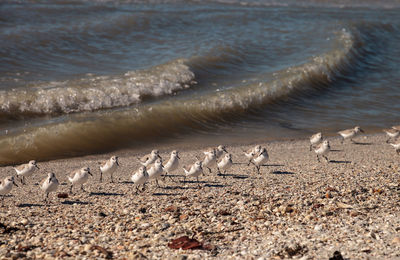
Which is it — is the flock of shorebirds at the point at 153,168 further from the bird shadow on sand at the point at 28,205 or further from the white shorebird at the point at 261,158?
the bird shadow on sand at the point at 28,205

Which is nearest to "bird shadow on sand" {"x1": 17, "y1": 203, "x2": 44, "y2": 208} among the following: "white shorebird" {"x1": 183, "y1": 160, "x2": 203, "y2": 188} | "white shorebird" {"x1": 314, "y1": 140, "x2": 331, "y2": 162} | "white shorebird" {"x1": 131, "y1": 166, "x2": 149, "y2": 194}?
"white shorebird" {"x1": 131, "y1": 166, "x2": 149, "y2": 194}

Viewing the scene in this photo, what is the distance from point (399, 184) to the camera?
9.30 meters

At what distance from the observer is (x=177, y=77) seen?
20.0 metres

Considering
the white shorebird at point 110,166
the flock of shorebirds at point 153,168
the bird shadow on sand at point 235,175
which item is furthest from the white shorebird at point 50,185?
the bird shadow on sand at point 235,175

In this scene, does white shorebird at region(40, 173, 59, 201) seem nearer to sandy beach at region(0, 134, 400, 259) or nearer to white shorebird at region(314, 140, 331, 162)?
sandy beach at region(0, 134, 400, 259)

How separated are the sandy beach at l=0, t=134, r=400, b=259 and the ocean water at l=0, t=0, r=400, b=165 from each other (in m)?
4.02

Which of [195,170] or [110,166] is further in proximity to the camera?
[110,166]

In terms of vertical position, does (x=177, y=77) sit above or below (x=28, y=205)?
below

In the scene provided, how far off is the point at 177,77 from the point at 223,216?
12.7m

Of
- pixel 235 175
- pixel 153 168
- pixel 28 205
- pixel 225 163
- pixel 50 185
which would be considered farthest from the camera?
pixel 235 175

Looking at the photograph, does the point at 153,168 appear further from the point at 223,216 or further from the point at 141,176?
the point at 223,216

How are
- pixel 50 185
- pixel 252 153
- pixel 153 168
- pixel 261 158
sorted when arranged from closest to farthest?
pixel 50 185
pixel 153 168
pixel 261 158
pixel 252 153

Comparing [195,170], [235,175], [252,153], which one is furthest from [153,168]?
[252,153]

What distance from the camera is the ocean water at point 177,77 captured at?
1548 cm
